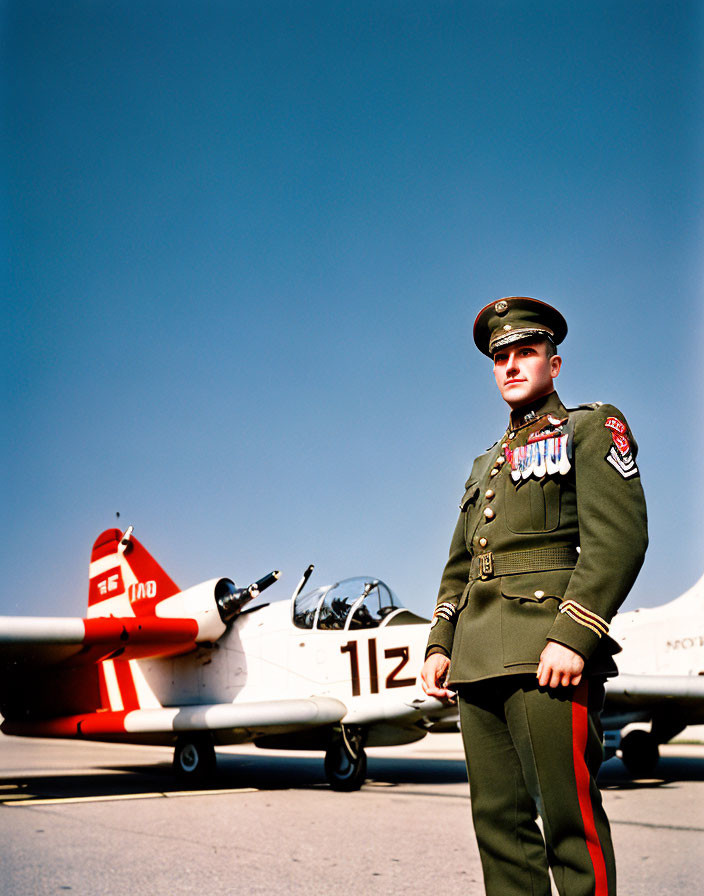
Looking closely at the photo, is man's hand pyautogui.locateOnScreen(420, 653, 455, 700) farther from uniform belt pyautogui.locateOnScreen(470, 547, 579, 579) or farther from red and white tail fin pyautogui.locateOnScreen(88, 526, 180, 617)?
red and white tail fin pyautogui.locateOnScreen(88, 526, 180, 617)

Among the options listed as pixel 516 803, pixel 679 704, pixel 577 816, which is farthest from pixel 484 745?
pixel 679 704

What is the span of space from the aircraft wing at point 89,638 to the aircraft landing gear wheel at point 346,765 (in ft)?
7.11

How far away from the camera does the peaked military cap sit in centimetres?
204

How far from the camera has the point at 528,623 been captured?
5.95 feet

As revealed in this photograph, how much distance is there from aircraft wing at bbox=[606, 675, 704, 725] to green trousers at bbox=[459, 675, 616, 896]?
19.6 ft

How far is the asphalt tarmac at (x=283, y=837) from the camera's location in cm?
304

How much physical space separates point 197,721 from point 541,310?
6.76m

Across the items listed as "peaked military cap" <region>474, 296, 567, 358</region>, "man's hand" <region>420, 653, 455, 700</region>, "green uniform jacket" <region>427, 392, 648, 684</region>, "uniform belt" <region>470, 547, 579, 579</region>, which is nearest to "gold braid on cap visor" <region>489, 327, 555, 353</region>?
"peaked military cap" <region>474, 296, 567, 358</region>

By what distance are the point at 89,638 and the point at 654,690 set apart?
224 inches

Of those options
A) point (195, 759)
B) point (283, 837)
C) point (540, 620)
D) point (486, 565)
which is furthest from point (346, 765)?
point (540, 620)

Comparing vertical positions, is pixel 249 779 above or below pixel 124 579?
below

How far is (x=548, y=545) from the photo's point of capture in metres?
1.89

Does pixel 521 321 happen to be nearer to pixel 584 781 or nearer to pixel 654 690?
pixel 584 781

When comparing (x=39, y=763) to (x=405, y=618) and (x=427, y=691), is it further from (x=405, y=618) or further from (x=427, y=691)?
(x=427, y=691)
